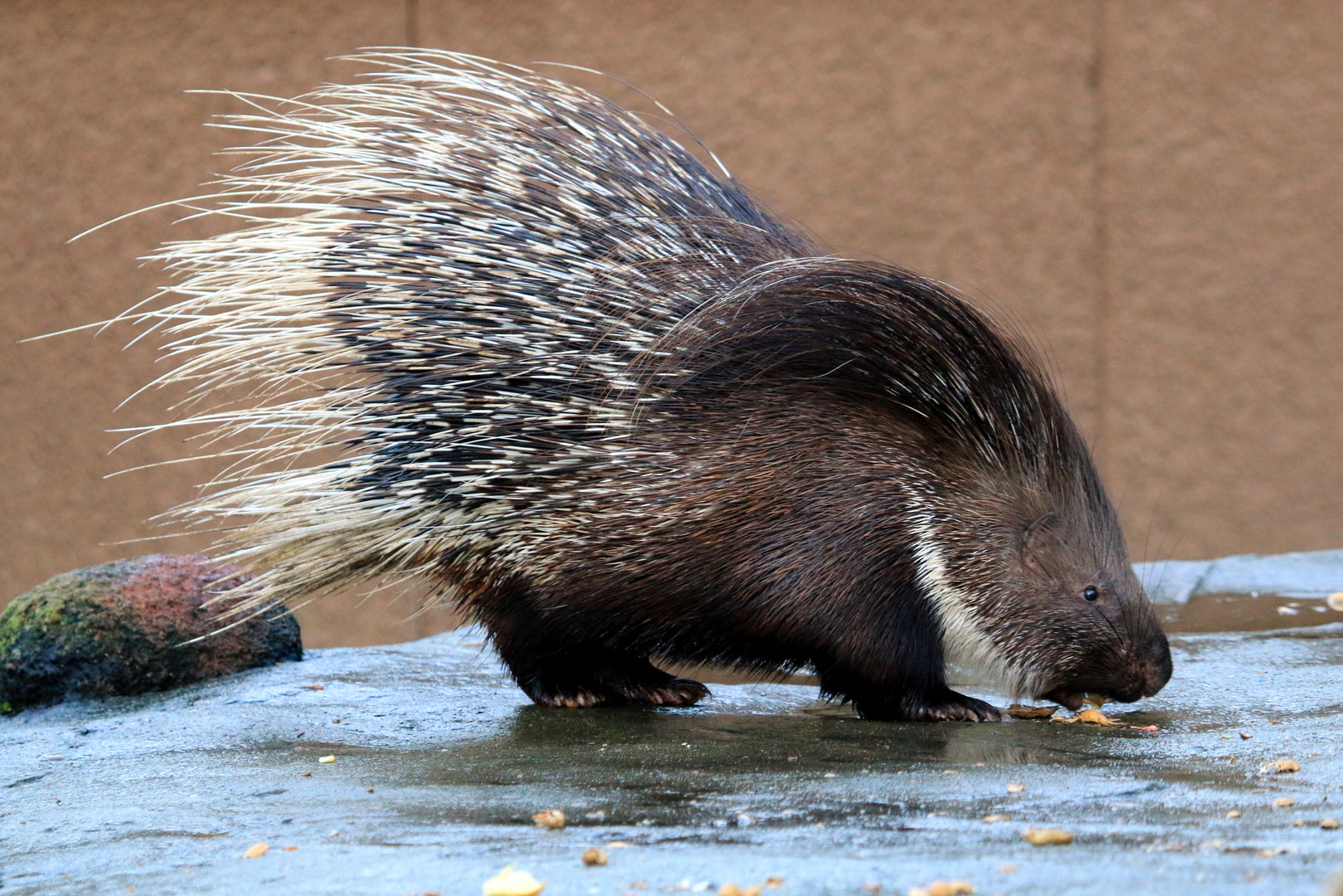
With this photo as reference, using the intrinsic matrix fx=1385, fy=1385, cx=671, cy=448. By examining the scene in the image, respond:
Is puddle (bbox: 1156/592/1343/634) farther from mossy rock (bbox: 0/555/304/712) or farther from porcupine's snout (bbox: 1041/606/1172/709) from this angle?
mossy rock (bbox: 0/555/304/712)

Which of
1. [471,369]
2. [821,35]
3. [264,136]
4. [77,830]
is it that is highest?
[821,35]

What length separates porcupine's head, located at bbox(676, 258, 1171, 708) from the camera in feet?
10.7

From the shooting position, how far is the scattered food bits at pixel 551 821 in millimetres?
2268

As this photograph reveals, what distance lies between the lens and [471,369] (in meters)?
3.23

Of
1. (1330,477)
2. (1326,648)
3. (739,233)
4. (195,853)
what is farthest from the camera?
(1330,477)

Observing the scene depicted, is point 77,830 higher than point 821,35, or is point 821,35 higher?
Answer: point 821,35

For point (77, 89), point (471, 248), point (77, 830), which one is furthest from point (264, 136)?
point (77, 830)

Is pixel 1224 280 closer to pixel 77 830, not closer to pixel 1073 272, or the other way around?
pixel 1073 272

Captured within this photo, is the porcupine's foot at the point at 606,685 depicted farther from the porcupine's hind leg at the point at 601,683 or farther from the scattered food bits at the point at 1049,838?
the scattered food bits at the point at 1049,838

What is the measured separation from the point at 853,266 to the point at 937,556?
723mm

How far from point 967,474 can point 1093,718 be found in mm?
655

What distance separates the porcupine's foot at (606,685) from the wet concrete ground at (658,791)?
6 centimetres

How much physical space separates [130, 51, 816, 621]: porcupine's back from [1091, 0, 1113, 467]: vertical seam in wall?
11.6 feet

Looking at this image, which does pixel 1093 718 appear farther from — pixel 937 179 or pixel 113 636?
pixel 937 179
